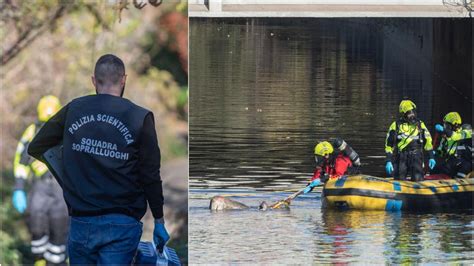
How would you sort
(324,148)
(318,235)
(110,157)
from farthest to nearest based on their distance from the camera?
(324,148), (318,235), (110,157)

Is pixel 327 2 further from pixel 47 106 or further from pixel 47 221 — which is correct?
pixel 47 221

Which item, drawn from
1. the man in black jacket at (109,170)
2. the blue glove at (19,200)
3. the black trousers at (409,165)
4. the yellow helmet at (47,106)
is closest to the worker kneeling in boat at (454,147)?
the black trousers at (409,165)

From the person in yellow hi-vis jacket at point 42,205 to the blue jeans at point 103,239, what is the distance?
3.62 metres

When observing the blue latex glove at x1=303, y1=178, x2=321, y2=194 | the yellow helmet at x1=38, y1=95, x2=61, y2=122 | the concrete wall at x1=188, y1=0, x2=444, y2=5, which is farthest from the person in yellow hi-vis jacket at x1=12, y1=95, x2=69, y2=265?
the blue latex glove at x1=303, y1=178, x2=321, y2=194

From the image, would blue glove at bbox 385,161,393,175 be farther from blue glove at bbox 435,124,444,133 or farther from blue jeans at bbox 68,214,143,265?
blue jeans at bbox 68,214,143,265

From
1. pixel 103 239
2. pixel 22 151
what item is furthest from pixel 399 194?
pixel 103 239

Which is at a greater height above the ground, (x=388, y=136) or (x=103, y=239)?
(x=388, y=136)

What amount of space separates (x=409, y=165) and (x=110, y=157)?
3364 mm

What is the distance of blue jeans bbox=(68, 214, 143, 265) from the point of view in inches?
191

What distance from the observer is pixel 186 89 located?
27.2 ft

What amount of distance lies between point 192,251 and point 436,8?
2.39 meters

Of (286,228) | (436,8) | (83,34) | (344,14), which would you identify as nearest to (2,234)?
(83,34)

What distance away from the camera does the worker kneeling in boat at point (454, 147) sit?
301 inches

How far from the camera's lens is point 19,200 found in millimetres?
8523
